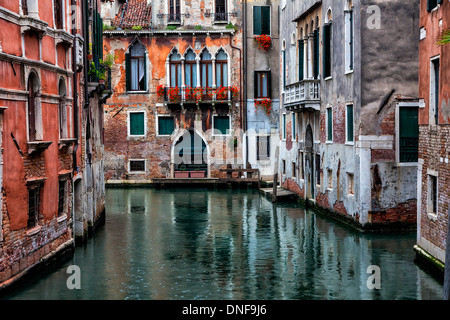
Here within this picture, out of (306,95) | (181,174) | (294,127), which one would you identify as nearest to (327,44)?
(306,95)

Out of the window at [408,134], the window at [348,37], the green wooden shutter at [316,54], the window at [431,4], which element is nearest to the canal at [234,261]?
the window at [408,134]

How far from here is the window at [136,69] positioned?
3091cm

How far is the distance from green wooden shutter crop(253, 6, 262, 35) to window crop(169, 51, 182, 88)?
3596 mm

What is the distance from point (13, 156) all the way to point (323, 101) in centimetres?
1188

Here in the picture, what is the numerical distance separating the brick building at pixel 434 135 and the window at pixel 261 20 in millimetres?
18577

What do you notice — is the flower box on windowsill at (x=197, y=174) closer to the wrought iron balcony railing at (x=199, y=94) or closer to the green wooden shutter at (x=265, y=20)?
the wrought iron balcony railing at (x=199, y=94)

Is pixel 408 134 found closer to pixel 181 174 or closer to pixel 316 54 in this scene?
pixel 316 54

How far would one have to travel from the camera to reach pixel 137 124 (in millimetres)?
31188

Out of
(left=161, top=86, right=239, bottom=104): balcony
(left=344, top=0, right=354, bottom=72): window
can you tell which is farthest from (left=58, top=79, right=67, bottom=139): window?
(left=161, top=86, right=239, bottom=104): balcony

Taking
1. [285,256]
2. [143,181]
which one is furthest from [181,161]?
[285,256]

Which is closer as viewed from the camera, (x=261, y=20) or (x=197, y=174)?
(x=261, y=20)

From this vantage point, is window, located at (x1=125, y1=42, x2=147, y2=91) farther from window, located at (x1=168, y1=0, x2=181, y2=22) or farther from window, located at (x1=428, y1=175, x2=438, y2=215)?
window, located at (x1=428, y1=175, x2=438, y2=215)

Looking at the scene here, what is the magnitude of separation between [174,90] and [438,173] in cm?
2008

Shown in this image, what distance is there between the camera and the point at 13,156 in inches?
429
